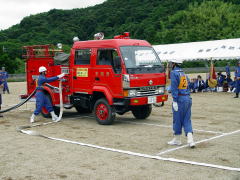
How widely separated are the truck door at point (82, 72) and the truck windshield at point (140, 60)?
1.41 metres

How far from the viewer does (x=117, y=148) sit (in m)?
7.76

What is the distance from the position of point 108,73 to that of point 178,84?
3.24 meters

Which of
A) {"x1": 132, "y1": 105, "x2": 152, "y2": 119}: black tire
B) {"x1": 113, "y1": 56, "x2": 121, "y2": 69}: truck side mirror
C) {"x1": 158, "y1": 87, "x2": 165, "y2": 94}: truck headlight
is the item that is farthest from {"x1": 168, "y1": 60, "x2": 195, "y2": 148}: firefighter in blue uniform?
{"x1": 132, "y1": 105, "x2": 152, "y2": 119}: black tire

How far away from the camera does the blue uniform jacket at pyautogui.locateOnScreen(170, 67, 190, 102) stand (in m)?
7.56

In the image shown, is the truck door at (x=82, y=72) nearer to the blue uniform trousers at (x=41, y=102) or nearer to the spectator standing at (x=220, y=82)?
the blue uniform trousers at (x=41, y=102)

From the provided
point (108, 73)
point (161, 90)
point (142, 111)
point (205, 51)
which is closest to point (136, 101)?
point (161, 90)

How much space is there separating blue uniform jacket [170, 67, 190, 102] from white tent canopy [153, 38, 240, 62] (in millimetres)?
13806

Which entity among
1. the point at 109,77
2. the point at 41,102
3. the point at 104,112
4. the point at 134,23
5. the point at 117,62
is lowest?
the point at 104,112

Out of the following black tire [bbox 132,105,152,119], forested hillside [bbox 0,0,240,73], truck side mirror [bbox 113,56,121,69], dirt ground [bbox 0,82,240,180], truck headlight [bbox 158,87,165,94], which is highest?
forested hillside [bbox 0,0,240,73]

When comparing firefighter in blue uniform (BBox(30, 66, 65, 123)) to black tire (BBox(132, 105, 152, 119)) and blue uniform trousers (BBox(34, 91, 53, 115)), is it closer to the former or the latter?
blue uniform trousers (BBox(34, 91, 53, 115))

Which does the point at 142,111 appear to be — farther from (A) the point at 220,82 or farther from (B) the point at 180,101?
(A) the point at 220,82

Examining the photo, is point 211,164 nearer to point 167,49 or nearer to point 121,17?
point 167,49

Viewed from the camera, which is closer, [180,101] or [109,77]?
[180,101]

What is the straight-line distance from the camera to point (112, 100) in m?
10.3
